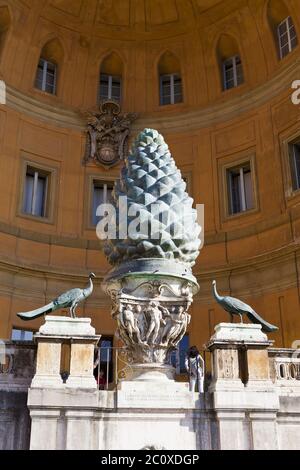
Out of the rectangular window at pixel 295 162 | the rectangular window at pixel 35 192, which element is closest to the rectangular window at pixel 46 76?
the rectangular window at pixel 35 192

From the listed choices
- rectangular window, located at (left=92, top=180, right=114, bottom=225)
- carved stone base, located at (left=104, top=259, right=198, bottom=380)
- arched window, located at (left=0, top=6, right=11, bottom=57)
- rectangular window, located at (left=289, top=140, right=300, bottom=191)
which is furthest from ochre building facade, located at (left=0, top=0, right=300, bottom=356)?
carved stone base, located at (left=104, top=259, right=198, bottom=380)

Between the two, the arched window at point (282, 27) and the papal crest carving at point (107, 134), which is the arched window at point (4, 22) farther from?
the arched window at point (282, 27)

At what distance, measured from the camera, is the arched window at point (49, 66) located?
20.1 metres

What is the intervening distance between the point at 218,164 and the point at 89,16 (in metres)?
7.24

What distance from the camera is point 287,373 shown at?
25.3ft

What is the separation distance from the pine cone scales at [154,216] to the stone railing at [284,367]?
1716mm

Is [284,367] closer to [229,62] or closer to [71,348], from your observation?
[71,348]

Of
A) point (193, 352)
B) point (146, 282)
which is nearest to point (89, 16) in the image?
point (193, 352)

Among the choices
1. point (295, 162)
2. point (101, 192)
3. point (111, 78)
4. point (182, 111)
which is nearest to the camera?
point (295, 162)

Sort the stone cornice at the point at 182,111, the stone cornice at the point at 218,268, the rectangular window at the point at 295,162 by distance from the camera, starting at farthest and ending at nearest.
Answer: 1. the stone cornice at the point at 182,111
2. the rectangular window at the point at 295,162
3. the stone cornice at the point at 218,268

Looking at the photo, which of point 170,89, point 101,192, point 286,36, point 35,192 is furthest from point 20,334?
point 286,36

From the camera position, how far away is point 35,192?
19.0 metres

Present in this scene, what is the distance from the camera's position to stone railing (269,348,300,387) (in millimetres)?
7609

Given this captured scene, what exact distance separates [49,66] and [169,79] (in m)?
4.40
